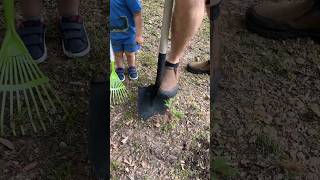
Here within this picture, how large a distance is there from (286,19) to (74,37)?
1.02m

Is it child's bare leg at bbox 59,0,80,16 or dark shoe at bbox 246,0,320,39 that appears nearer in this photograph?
child's bare leg at bbox 59,0,80,16

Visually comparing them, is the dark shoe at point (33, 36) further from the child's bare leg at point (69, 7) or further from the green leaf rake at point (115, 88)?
the green leaf rake at point (115, 88)

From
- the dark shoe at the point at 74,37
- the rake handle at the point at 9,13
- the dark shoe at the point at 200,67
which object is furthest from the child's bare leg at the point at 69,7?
the dark shoe at the point at 200,67

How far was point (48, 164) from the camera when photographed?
56.7 inches

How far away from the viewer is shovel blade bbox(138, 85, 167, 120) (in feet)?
4.70

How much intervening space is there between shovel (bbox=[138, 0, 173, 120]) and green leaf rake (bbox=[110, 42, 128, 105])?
53 millimetres

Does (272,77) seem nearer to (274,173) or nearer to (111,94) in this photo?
(274,173)

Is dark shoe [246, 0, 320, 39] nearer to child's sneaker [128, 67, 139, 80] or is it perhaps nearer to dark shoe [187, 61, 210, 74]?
dark shoe [187, 61, 210, 74]

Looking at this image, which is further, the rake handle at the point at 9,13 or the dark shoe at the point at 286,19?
the dark shoe at the point at 286,19

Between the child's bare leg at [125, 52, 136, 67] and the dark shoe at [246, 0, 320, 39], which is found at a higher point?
the child's bare leg at [125, 52, 136, 67]

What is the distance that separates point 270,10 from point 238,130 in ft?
2.11

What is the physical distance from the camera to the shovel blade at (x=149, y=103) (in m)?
1.43

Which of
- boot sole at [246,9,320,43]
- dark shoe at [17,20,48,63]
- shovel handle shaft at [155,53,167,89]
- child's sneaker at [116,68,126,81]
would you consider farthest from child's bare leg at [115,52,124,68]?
boot sole at [246,9,320,43]

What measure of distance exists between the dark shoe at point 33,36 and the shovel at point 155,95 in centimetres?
32
